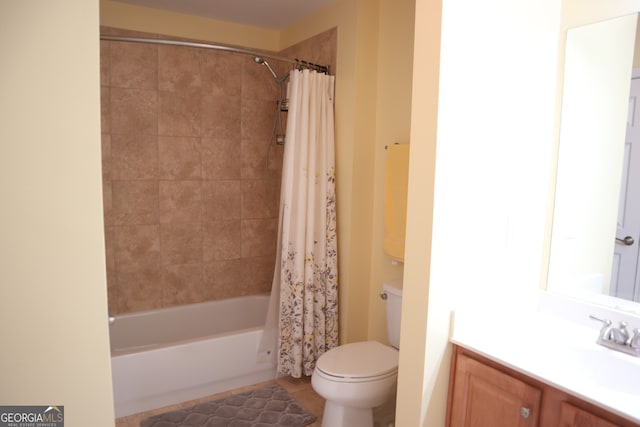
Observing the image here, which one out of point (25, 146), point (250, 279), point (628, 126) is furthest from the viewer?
point (250, 279)

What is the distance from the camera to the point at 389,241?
2.58m

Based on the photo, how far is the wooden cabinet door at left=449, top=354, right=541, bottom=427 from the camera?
1.46m

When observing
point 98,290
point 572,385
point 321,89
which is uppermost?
point 321,89

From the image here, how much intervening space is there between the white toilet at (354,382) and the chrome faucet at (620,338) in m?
0.98

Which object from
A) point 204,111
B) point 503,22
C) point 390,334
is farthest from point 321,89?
point 390,334

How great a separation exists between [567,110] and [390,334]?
4.99 ft

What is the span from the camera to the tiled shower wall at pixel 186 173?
3.02m

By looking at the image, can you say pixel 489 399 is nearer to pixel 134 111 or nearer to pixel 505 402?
pixel 505 402

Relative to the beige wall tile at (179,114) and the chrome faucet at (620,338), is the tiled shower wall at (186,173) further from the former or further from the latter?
the chrome faucet at (620,338)

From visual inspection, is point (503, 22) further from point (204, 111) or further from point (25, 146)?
point (204, 111)

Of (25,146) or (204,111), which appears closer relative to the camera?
(25,146)

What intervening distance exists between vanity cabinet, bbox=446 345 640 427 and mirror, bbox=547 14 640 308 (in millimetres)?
597

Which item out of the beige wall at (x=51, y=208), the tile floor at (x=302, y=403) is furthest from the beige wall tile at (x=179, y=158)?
the beige wall at (x=51, y=208)

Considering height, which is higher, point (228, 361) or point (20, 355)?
point (20, 355)
